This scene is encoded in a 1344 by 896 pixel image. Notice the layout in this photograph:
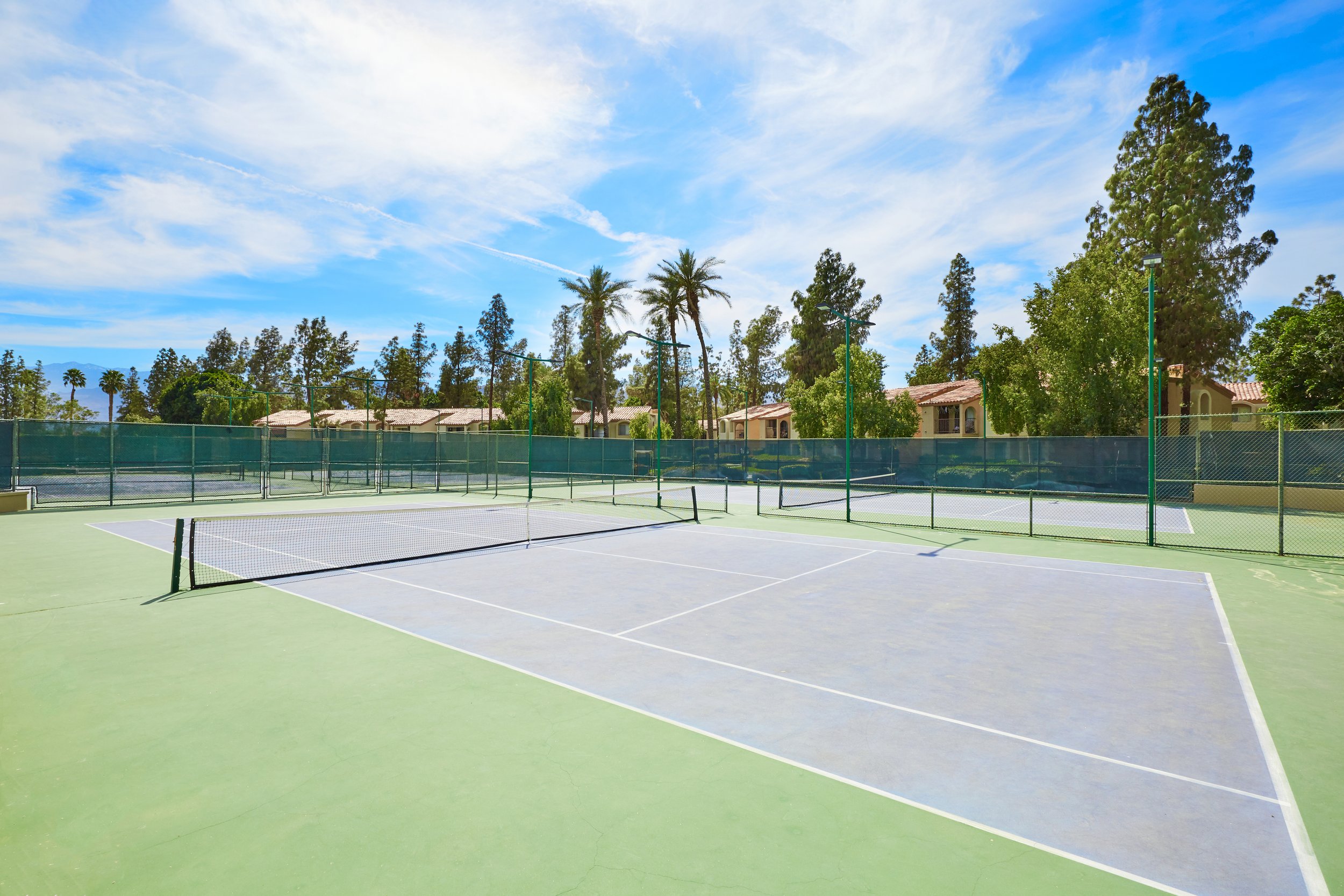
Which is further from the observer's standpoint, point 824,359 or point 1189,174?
point 824,359

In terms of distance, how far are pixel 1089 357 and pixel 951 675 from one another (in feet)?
98.7

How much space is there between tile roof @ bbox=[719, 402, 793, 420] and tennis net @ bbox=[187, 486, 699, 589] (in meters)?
44.4

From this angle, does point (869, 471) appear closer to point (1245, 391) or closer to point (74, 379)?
point (1245, 391)

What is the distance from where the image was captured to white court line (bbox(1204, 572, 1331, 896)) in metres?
3.52

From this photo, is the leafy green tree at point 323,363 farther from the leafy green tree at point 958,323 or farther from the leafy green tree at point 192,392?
the leafy green tree at point 958,323

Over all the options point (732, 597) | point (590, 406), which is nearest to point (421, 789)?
point (732, 597)

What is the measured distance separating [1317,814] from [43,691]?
31.3ft

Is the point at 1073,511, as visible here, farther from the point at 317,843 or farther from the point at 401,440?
the point at 401,440

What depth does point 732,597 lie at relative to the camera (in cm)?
982

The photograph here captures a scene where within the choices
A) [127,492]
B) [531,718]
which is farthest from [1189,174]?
[127,492]

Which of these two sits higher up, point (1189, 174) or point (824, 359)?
point (1189, 174)

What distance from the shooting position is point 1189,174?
115ft

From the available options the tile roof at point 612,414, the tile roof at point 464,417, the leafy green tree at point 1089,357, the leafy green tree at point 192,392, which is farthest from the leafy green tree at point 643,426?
the leafy green tree at point 192,392

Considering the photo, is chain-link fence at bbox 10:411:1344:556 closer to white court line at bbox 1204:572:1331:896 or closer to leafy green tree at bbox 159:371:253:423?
white court line at bbox 1204:572:1331:896
